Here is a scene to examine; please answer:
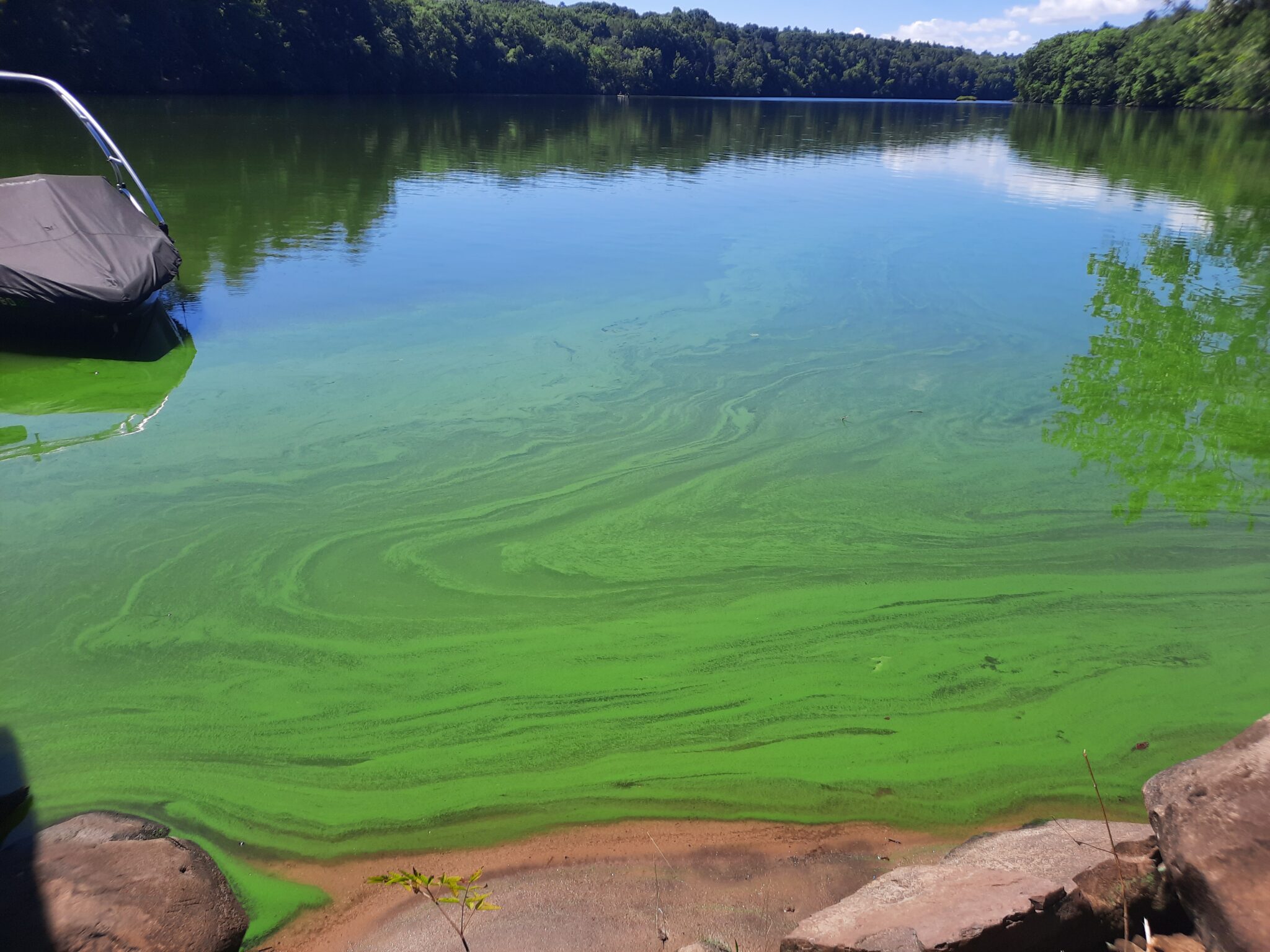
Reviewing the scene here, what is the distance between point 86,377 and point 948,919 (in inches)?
181

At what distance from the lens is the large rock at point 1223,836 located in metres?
1.34

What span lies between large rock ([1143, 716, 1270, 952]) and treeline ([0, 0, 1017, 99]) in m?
30.2

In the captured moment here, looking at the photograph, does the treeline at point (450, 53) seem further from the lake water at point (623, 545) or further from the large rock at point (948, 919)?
the large rock at point (948, 919)

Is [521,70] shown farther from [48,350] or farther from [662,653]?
[662,653]

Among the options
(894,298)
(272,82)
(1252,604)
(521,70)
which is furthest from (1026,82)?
(1252,604)

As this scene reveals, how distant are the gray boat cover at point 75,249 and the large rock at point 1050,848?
4775mm

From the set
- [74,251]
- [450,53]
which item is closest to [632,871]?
[74,251]

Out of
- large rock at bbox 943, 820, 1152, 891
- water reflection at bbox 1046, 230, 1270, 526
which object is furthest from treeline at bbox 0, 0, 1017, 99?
large rock at bbox 943, 820, 1152, 891

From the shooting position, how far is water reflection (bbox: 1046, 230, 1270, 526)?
11.8 feet

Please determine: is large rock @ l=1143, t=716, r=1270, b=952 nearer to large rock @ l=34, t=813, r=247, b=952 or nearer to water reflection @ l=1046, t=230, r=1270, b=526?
large rock @ l=34, t=813, r=247, b=952

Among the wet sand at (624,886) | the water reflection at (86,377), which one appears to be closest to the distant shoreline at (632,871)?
the wet sand at (624,886)

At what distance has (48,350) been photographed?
462 centimetres

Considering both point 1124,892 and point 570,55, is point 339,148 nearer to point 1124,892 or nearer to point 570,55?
point 1124,892

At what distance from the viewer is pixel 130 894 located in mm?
1672
